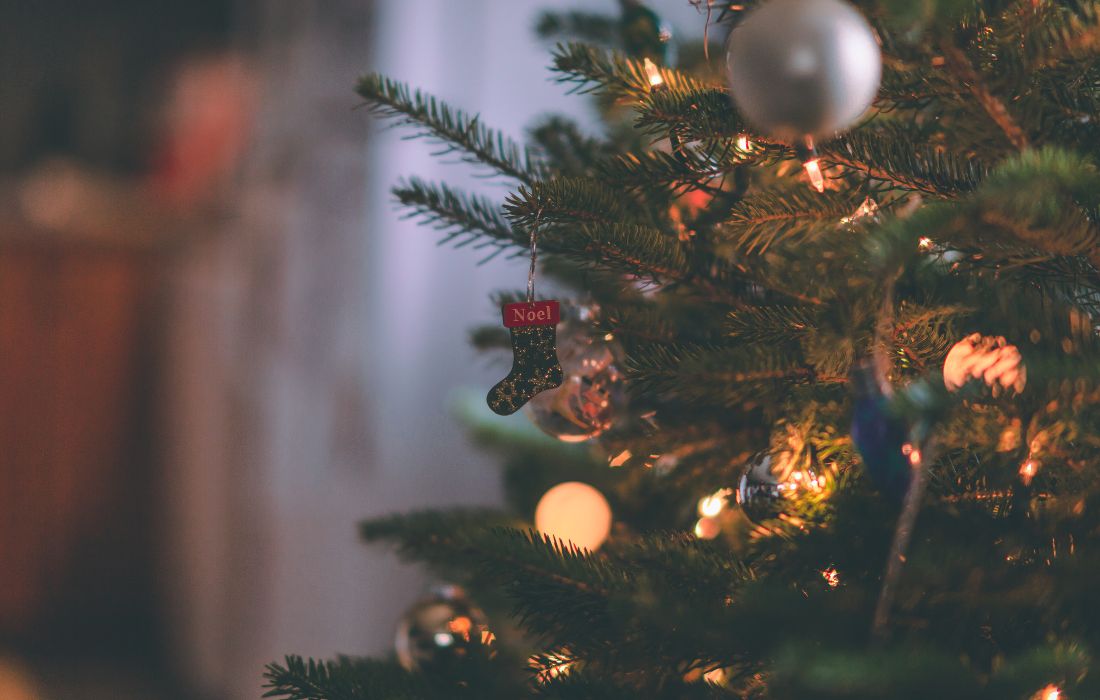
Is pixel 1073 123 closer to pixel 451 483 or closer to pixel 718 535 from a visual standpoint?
pixel 718 535

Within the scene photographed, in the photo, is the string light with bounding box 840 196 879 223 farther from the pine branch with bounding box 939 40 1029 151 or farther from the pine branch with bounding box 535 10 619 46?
the pine branch with bounding box 535 10 619 46

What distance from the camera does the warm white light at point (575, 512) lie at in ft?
2.40

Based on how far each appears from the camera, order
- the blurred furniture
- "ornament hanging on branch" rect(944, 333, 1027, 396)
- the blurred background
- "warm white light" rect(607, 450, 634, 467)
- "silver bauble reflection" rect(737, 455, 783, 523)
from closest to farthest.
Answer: "ornament hanging on branch" rect(944, 333, 1027, 396) → "silver bauble reflection" rect(737, 455, 783, 523) → "warm white light" rect(607, 450, 634, 467) → the blurred background → the blurred furniture

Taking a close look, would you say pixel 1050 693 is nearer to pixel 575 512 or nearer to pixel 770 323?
pixel 770 323

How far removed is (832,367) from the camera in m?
0.42

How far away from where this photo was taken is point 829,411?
1.48 feet

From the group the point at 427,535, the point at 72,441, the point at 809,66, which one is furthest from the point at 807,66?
the point at 72,441

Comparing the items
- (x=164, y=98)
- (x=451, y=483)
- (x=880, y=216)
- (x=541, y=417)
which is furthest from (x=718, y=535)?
(x=164, y=98)

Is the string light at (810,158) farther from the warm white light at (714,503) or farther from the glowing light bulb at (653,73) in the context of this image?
the warm white light at (714,503)

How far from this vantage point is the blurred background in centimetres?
165

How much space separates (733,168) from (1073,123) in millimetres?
168

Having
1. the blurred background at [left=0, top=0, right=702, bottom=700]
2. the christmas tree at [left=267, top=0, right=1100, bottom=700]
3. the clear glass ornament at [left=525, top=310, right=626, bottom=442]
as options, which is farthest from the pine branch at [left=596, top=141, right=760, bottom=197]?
the blurred background at [left=0, top=0, right=702, bottom=700]

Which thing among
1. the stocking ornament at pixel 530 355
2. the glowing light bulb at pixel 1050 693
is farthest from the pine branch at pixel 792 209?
the glowing light bulb at pixel 1050 693

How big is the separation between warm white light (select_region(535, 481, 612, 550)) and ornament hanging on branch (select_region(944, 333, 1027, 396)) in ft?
1.14
